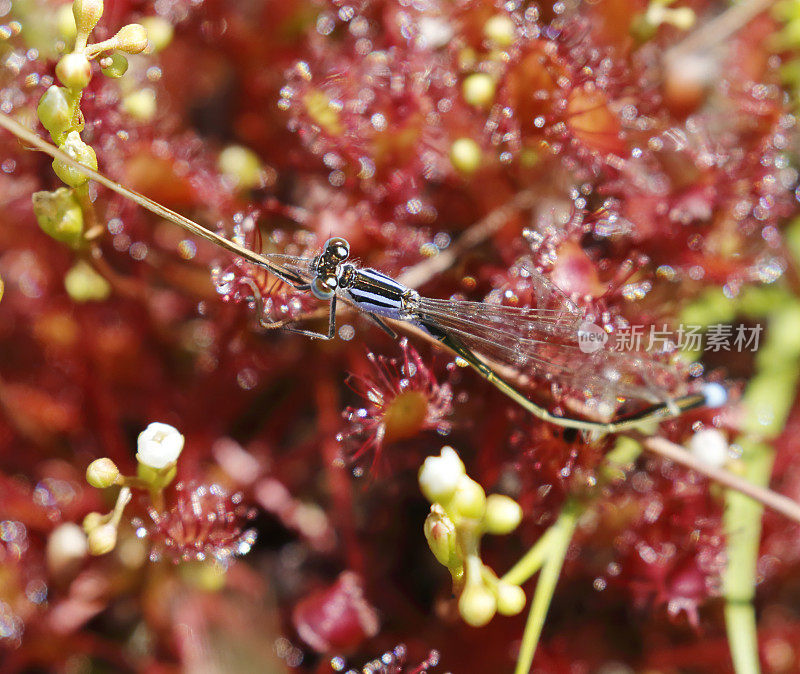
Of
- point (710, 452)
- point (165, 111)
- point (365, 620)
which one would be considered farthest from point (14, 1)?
point (710, 452)

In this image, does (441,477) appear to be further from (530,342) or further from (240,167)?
(240,167)

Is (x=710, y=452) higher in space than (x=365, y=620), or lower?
higher

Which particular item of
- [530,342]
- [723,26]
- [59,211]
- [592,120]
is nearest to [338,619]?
[530,342]

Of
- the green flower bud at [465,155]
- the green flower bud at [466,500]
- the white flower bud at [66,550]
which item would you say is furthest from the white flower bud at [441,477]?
the white flower bud at [66,550]

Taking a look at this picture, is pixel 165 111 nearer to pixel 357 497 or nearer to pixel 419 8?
pixel 419 8

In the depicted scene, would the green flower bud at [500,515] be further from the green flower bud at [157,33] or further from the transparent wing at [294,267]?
the green flower bud at [157,33]

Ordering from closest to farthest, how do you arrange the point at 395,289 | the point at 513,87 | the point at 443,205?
the point at 395,289 < the point at 513,87 < the point at 443,205

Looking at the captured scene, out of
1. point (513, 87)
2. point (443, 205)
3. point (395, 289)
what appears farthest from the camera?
point (443, 205)
